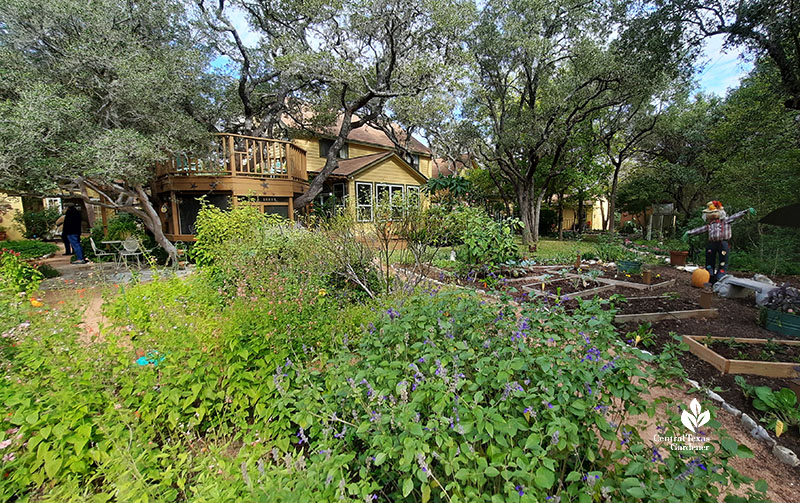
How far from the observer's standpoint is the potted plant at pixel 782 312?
3889 millimetres

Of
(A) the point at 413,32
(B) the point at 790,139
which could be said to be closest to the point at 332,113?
(A) the point at 413,32

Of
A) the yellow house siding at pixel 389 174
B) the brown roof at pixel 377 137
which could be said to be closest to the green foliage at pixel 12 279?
the yellow house siding at pixel 389 174

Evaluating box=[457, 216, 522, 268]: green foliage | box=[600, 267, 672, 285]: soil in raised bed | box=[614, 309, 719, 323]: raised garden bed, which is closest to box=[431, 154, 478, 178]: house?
box=[457, 216, 522, 268]: green foliage

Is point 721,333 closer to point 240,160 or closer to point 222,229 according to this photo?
point 222,229

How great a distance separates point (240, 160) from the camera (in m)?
10.1

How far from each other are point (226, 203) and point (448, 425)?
10640 millimetres

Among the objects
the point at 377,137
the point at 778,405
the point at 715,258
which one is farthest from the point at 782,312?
the point at 377,137

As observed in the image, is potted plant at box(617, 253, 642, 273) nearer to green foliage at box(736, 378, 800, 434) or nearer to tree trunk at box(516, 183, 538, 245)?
green foliage at box(736, 378, 800, 434)

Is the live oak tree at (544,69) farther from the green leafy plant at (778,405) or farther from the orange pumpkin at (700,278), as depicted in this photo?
the green leafy plant at (778,405)

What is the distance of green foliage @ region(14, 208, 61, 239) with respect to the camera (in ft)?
51.8

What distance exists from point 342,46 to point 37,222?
57.4 ft

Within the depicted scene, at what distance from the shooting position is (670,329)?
419cm

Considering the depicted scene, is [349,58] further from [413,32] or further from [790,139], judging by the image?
[790,139]

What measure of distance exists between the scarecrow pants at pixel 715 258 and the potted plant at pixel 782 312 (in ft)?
7.49
